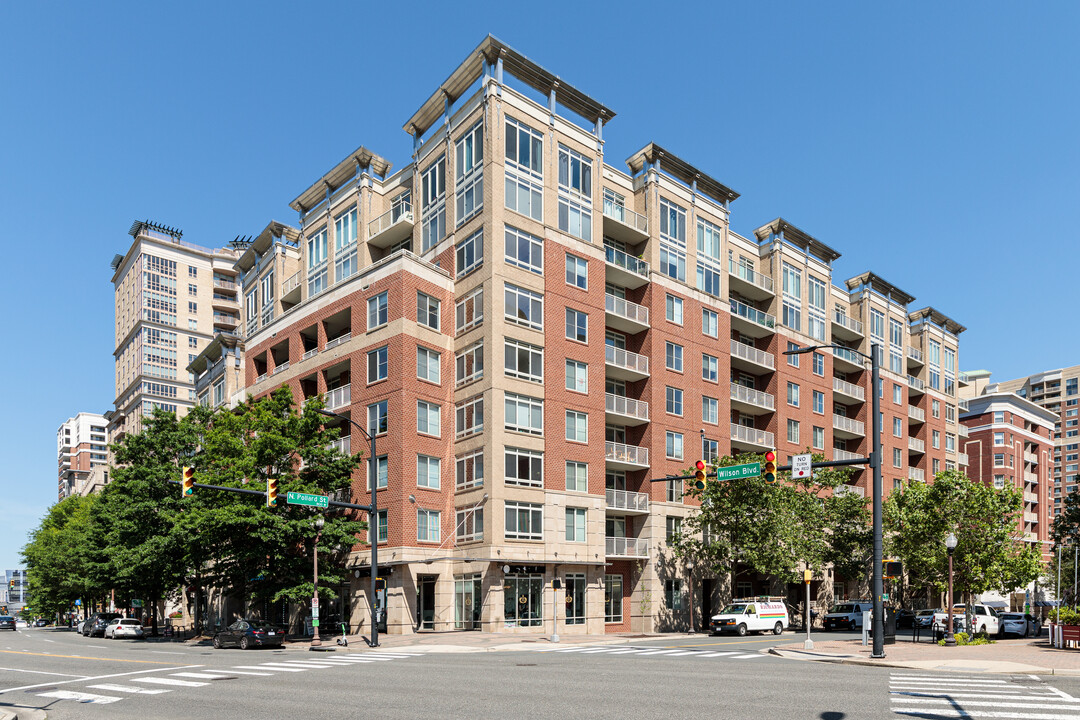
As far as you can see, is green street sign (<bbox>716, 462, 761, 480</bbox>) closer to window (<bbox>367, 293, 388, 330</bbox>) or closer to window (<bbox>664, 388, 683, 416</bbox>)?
window (<bbox>664, 388, 683, 416</bbox>)

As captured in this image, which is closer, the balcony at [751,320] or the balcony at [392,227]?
the balcony at [392,227]

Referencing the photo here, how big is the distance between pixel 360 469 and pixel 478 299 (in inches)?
468

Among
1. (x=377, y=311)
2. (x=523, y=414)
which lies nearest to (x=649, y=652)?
(x=523, y=414)

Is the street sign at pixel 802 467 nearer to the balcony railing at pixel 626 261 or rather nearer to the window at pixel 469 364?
the window at pixel 469 364

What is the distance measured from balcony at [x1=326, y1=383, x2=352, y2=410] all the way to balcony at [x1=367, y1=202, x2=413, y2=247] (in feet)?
35.3

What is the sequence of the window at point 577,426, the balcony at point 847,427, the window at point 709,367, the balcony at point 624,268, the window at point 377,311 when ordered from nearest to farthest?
the window at point 377,311, the window at point 577,426, the balcony at point 624,268, the window at point 709,367, the balcony at point 847,427

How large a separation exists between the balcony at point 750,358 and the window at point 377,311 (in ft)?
90.4

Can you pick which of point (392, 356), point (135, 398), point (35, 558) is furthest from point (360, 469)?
point (135, 398)

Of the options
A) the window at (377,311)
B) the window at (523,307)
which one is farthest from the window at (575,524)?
the window at (377,311)

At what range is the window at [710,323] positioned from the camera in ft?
205

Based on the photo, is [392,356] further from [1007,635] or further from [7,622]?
[7,622]

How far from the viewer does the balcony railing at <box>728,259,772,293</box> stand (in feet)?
223

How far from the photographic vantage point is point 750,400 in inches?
2606

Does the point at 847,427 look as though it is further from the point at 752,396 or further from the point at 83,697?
the point at 83,697
